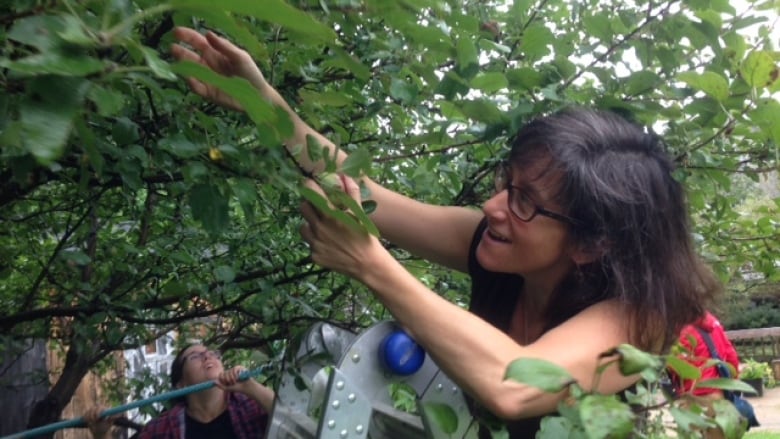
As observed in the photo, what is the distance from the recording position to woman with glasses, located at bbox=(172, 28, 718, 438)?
143 centimetres

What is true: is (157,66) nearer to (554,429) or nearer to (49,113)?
(49,113)

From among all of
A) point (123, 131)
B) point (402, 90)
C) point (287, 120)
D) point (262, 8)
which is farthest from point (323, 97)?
point (262, 8)

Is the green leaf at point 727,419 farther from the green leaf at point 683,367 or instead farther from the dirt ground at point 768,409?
the dirt ground at point 768,409

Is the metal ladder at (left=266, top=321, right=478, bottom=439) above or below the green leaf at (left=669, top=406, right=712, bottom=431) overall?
below

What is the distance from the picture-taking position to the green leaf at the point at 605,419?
2.97 ft

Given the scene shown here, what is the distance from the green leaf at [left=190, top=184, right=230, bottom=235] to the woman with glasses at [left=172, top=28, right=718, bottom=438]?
0.44ft

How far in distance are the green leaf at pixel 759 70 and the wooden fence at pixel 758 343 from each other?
558 inches

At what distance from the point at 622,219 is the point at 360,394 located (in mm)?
614

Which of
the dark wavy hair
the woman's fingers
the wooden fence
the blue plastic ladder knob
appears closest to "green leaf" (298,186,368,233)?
the blue plastic ladder knob

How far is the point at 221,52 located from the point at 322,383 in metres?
0.64

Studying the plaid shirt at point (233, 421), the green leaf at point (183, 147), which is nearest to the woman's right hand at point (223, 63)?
the green leaf at point (183, 147)

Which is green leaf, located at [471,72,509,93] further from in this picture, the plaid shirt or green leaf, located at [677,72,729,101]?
the plaid shirt

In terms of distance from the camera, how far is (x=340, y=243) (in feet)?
4.75

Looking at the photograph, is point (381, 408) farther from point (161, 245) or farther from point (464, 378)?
point (161, 245)
